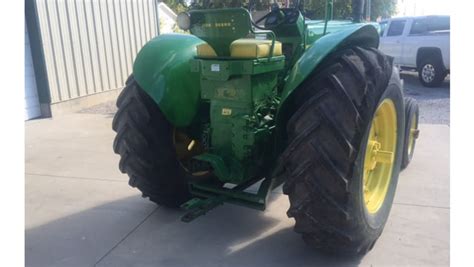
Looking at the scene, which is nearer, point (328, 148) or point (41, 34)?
point (328, 148)

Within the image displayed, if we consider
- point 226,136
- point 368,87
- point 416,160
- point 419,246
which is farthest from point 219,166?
point 416,160

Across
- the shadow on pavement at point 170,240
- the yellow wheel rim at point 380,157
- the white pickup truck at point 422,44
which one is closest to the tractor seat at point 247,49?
the yellow wheel rim at point 380,157

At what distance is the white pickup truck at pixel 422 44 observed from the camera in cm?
1061

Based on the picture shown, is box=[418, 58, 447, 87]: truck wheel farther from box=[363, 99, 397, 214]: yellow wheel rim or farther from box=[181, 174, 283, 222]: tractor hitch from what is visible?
box=[181, 174, 283, 222]: tractor hitch

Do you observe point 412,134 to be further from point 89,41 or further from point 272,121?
point 89,41

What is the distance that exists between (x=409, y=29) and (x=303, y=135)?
10549 mm

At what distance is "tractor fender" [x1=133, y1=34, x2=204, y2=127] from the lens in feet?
10.9

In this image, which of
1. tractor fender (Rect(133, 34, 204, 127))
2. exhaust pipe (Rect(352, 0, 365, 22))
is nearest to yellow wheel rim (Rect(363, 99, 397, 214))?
tractor fender (Rect(133, 34, 204, 127))

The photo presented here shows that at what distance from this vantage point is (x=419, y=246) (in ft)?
10.4

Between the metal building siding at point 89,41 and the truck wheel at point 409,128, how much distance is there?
6.70 meters

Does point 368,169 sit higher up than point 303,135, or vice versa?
point 303,135

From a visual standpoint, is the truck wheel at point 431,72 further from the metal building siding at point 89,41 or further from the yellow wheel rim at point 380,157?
the yellow wheel rim at point 380,157

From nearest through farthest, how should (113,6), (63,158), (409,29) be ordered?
(63,158) < (113,6) < (409,29)

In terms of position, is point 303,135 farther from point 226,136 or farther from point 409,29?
point 409,29
